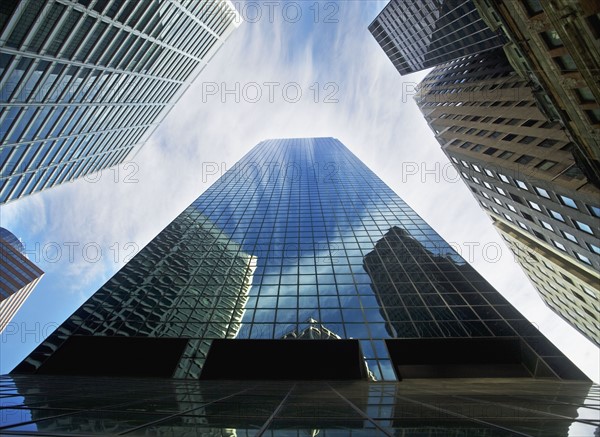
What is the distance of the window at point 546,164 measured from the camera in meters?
29.5

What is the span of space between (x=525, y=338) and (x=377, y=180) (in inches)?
1763

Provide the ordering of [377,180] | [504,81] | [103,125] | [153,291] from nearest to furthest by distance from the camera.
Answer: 1. [153,291]
2. [504,81]
3. [103,125]
4. [377,180]

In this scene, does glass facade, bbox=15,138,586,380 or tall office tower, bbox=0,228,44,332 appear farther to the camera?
tall office tower, bbox=0,228,44,332

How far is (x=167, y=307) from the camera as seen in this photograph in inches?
1156

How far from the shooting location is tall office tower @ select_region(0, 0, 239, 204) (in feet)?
101

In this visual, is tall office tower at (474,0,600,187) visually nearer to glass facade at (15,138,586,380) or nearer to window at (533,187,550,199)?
window at (533,187,550,199)

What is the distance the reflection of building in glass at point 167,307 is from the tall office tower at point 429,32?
44113mm

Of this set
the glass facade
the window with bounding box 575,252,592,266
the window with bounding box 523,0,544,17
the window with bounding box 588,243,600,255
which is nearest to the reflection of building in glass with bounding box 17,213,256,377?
the glass facade

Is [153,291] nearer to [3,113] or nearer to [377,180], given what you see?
[3,113]

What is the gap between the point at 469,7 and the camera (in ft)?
181

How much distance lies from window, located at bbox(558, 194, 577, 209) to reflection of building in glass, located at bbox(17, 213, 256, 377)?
28.1 meters

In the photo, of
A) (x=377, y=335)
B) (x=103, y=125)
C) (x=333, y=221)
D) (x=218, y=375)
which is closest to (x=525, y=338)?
(x=377, y=335)

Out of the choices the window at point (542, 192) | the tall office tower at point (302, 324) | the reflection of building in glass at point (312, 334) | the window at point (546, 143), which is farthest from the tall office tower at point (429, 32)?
the reflection of building in glass at point (312, 334)

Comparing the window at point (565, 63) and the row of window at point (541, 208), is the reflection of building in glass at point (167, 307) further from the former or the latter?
the row of window at point (541, 208)
